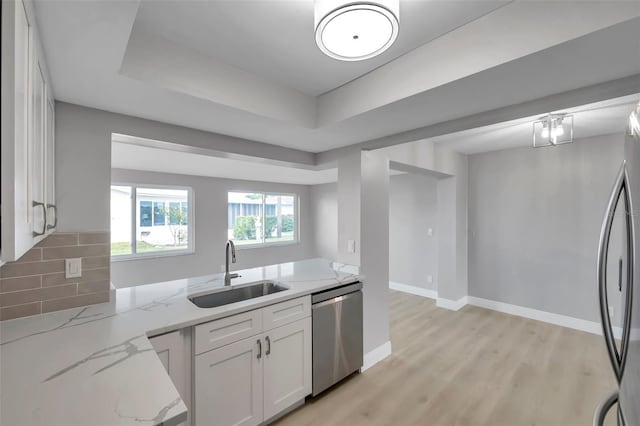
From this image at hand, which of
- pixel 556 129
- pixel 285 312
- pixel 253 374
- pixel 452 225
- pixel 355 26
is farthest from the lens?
pixel 452 225

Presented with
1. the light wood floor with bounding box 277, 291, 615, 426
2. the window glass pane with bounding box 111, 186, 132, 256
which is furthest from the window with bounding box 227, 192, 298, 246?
the light wood floor with bounding box 277, 291, 615, 426

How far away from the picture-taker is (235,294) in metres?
2.27

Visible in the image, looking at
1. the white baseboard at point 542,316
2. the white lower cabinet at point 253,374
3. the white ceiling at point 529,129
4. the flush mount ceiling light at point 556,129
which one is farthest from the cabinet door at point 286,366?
the white baseboard at point 542,316

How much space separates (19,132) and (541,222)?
188 inches

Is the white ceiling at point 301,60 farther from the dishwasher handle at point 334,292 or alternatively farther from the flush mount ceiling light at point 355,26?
the dishwasher handle at point 334,292

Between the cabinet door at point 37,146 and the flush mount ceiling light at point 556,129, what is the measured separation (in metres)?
3.51

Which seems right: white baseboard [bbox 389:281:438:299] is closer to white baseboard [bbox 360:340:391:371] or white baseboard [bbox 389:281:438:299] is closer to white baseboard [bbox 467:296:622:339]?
white baseboard [bbox 467:296:622:339]

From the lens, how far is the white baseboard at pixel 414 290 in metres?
4.83

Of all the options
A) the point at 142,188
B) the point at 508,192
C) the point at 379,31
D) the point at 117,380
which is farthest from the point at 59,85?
the point at 508,192

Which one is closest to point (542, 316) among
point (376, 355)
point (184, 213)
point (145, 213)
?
point (376, 355)

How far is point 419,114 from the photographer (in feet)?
6.15

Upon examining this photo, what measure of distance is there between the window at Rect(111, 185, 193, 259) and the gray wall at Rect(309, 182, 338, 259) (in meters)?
3.20

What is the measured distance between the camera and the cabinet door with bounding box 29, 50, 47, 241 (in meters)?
0.89

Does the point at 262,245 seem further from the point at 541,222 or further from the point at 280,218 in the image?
the point at 541,222
